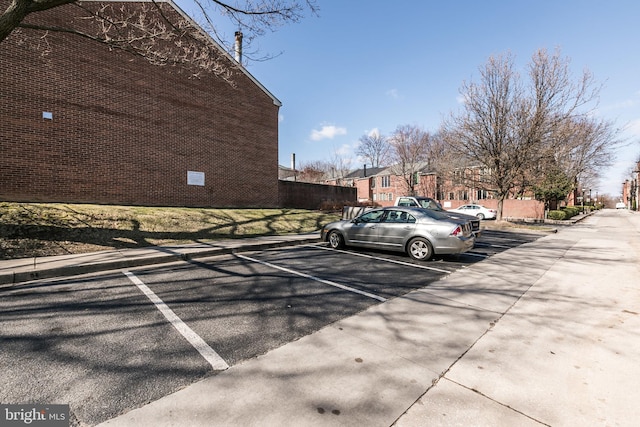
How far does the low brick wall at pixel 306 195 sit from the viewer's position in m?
21.9

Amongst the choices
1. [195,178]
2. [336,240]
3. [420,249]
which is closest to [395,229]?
[420,249]

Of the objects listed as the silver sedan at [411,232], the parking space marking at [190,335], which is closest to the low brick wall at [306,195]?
the silver sedan at [411,232]

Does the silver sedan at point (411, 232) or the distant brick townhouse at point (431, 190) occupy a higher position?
the distant brick townhouse at point (431, 190)

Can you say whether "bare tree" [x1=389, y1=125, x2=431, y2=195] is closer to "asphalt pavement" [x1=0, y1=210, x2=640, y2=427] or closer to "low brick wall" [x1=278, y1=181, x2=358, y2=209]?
"low brick wall" [x1=278, y1=181, x2=358, y2=209]

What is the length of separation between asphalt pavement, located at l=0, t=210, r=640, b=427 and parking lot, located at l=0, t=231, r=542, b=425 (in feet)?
1.05

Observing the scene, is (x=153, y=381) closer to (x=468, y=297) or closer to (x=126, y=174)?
(x=468, y=297)

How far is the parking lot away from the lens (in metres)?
2.41

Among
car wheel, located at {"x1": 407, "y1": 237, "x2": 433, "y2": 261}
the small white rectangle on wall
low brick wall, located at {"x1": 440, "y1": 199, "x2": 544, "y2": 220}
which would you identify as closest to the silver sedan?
car wheel, located at {"x1": 407, "y1": 237, "x2": 433, "y2": 261}

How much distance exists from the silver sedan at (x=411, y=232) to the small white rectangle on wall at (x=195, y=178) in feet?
33.8

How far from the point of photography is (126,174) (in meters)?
13.2

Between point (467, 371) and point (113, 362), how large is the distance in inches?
137

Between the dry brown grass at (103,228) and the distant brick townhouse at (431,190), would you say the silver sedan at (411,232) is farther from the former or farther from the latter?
the distant brick townhouse at (431,190)

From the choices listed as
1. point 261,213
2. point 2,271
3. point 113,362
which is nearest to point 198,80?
point 261,213

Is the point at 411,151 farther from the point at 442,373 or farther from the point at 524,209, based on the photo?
the point at 442,373
